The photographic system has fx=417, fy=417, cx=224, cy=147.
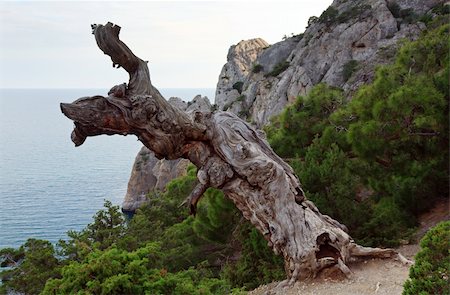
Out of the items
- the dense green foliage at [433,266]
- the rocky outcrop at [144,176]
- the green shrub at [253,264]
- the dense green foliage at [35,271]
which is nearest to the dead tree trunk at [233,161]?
the green shrub at [253,264]

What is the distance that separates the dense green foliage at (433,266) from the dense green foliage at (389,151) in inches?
159

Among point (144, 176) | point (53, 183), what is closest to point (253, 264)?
point (144, 176)

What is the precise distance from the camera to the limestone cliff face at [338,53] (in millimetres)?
25241

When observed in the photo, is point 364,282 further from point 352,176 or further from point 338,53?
point 338,53

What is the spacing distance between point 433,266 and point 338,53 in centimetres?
A: 2591

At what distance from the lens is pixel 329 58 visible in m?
27.7

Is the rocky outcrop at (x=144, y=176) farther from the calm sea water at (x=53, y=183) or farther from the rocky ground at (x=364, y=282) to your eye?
the rocky ground at (x=364, y=282)

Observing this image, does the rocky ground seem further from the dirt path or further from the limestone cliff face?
the limestone cliff face

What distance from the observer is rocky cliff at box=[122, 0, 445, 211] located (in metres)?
25.5

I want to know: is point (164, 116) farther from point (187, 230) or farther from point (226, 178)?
point (187, 230)

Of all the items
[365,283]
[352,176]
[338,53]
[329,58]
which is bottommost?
[365,283]

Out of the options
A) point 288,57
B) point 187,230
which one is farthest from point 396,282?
point 288,57

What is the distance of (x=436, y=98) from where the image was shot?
286 inches

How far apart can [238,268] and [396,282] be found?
9.84 feet
